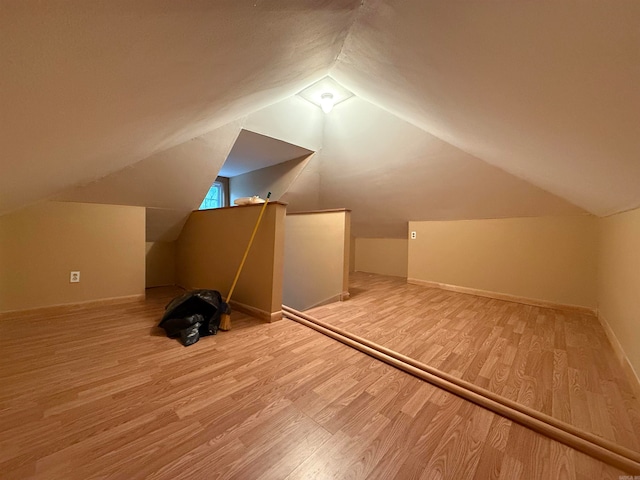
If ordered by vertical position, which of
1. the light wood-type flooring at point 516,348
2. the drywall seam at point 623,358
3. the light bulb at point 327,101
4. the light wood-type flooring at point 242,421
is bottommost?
the light wood-type flooring at point 242,421

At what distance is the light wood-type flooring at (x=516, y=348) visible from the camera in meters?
1.26

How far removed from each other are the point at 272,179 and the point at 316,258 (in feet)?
5.04

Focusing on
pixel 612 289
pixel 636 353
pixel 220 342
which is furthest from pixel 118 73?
pixel 612 289

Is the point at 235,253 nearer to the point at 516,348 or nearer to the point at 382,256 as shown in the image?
the point at 516,348

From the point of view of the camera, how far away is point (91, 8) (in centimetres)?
51

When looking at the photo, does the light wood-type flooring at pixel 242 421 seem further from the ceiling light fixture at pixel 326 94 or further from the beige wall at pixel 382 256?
the beige wall at pixel 382 256

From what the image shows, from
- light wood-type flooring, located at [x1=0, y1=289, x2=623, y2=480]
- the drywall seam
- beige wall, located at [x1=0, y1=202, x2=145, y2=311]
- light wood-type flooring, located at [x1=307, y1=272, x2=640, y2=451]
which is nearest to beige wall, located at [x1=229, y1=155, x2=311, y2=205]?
beige wall, located at [x1=0, y1=202, x2=145, y2=311]

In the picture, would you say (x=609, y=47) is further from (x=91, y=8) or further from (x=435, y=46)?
(x=91, y=8)

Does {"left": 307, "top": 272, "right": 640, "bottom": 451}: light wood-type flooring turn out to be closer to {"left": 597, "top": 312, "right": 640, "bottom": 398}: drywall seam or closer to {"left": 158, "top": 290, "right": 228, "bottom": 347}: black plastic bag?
{"left": 597, "top": 312, "right": 640, "bottom": 398}: drywall seam

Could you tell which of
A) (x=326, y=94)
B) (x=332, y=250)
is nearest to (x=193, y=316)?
(x=332, y=250)

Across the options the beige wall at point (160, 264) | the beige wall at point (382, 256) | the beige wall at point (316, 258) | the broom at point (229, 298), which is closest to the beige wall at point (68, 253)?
the beige wall at point (160, 264)

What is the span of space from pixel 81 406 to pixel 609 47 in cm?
226

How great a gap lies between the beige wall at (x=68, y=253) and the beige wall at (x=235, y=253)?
0.63 metres

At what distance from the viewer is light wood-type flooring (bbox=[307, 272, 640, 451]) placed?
4.12 ft
